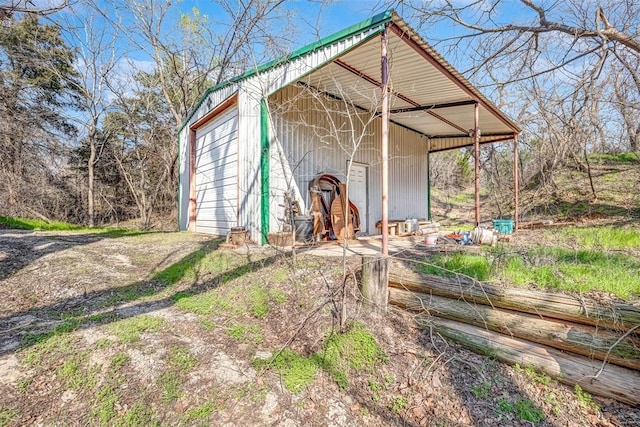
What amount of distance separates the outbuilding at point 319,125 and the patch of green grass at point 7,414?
131 inches

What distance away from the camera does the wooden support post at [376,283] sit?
3.08 meters

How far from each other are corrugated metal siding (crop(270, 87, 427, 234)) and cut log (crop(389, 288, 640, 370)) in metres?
2.68

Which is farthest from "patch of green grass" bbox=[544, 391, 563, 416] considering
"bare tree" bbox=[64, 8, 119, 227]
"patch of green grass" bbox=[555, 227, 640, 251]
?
"bare tree" bbox=[64, 8, 119, 227]

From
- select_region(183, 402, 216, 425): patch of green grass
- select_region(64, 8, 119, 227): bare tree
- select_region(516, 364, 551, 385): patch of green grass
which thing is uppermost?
select_region(64, 8, 119, 227): bare tree

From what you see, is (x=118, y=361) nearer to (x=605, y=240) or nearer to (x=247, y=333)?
(x=247, y=333)

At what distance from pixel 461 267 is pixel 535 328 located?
0.86 m

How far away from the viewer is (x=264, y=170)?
5.74 metres

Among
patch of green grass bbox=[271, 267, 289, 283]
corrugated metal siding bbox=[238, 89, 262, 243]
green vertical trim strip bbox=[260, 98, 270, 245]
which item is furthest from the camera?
corrugated metal siding bbox=[238, 89, 262, 243]

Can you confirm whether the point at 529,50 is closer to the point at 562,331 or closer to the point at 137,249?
the point at 562,331

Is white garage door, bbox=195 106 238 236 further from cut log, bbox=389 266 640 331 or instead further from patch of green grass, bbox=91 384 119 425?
patch of green grass, bbox=91 384 119 425

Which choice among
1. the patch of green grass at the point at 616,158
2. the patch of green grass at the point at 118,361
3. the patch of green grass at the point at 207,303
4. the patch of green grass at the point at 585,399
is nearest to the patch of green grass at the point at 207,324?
the patch of green grass at the point at 207,303

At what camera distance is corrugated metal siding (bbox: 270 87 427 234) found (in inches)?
238

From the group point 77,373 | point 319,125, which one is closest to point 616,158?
point 319,125

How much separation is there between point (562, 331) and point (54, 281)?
5.39m
